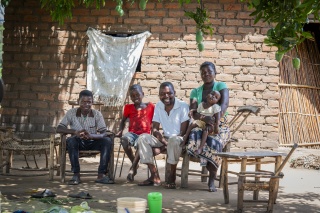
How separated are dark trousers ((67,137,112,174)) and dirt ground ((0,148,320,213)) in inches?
10.2

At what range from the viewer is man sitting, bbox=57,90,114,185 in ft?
23.9

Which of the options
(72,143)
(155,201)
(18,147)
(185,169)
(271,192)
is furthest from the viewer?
(18,147)

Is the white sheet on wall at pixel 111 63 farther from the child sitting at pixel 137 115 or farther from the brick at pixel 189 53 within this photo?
the child sitting at pixel 137 115

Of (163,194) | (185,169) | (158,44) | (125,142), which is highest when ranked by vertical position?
(158,44)

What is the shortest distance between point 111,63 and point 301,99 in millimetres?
3934

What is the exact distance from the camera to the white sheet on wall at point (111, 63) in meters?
10.3

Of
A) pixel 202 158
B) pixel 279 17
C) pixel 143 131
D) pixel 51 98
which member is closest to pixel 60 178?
pixel 143 131

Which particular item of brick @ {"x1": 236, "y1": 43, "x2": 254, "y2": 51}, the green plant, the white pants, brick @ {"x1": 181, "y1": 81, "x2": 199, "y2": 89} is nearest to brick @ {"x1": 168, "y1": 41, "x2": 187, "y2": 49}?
brick @ {"x1": 181, "y1": 81, "x2": 199, "y2": 89}

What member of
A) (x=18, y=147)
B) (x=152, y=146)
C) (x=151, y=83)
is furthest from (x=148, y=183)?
(x=151, y=83)

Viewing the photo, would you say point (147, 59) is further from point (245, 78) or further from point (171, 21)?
point (245, 78)

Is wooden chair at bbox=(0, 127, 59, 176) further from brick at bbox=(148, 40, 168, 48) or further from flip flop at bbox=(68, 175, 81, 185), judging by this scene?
brick at bbox=(148, 40, 168, 48)

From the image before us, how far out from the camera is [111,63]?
10367 millimetres

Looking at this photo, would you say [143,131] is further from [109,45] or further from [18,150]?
[109,45]

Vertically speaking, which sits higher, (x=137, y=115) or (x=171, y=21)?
(x=171, y=21)
